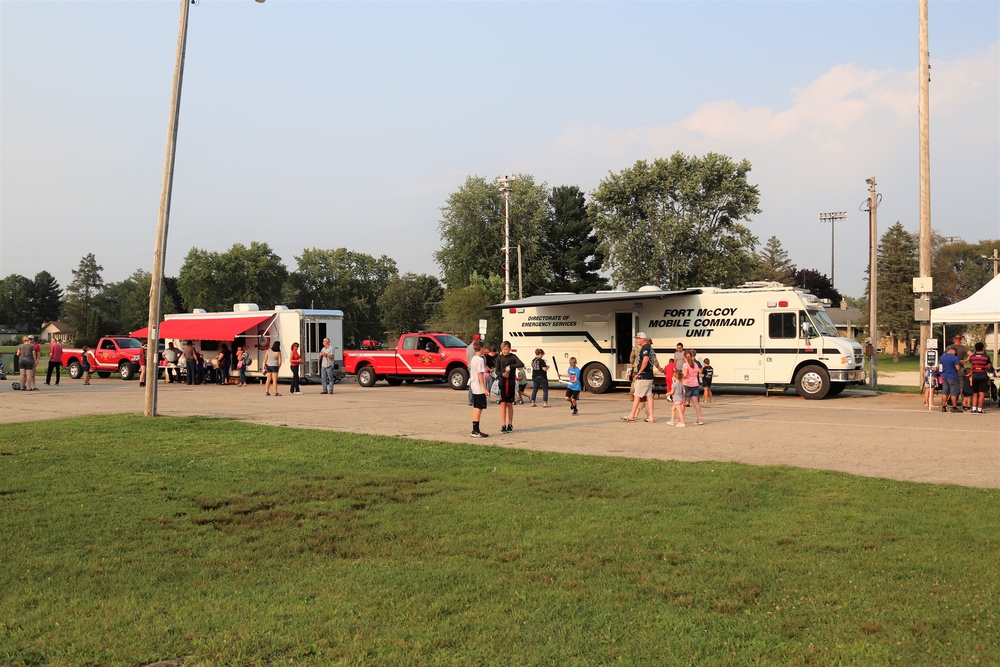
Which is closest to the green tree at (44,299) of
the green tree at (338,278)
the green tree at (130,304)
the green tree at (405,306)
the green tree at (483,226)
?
the green tree at (130,304)

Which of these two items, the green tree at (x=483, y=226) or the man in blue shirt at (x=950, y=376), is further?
the green tree at (x=483, y=226)

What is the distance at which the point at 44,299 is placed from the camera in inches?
6122

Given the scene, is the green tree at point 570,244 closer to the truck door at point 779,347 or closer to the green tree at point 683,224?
the green tree at point 683,224

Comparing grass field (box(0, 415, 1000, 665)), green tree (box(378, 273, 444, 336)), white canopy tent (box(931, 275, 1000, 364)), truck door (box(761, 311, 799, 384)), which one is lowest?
grass field (box(0, 415, 1000, 665))

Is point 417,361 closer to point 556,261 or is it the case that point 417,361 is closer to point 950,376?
point 950,376

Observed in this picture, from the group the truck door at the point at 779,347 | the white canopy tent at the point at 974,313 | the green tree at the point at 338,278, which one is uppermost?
the green tree at the point at 338,278

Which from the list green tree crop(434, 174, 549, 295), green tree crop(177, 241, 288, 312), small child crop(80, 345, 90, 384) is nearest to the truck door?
small child crop(80, 345, 90, 384)

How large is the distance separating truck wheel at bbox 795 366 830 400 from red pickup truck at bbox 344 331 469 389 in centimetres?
1058

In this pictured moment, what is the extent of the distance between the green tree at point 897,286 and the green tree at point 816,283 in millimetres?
20505

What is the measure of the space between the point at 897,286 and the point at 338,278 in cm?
6696

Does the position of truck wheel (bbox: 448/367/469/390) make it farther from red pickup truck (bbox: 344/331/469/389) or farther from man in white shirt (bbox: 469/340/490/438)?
man in white shirt (bbox: 469/340/490/438)

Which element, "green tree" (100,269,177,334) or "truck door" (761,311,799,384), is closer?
"truck door" (761,311,799,384)

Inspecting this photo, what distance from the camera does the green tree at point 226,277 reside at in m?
97.4

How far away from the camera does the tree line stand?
5431 centimetres
